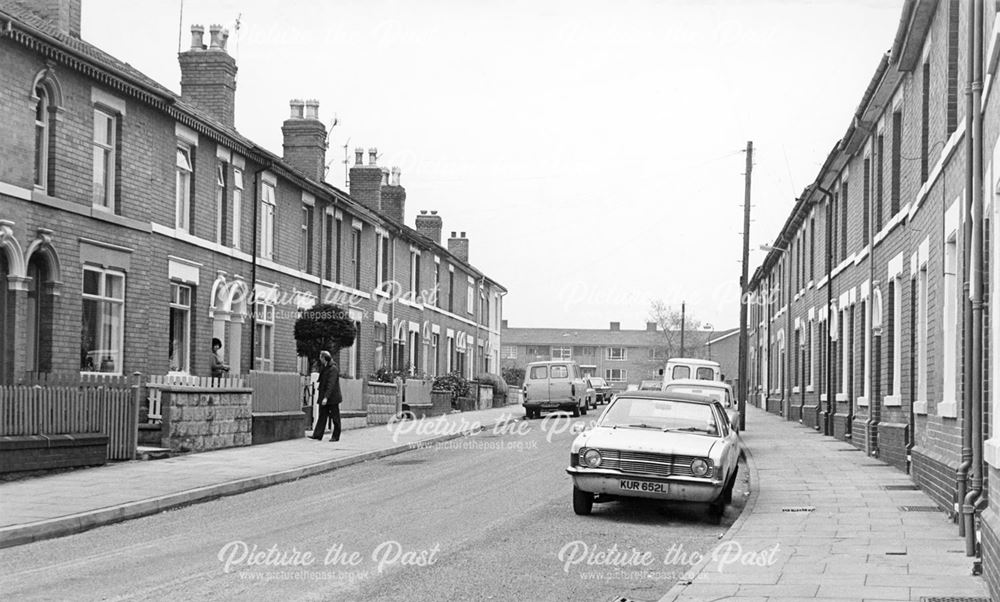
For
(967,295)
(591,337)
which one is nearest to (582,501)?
(967,295)

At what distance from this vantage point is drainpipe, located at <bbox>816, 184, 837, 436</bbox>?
93.1 feet

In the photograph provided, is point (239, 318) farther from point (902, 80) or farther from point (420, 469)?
point (902, 80)

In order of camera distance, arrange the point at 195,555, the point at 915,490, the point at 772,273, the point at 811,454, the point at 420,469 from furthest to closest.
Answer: the point at 772,273 < the point at 811,454 < the point at 420,469 < the point at 915,490 < the point at 195,555

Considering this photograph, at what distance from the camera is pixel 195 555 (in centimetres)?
998

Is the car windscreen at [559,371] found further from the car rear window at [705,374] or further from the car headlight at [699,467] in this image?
the car headlight at [699,467]

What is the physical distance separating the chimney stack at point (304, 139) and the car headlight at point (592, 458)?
22452mm

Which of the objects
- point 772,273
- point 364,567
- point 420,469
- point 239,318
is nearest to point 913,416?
point 420,469

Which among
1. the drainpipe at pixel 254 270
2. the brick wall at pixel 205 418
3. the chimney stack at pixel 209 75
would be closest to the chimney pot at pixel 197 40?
the chimney stack at pixel 209 75

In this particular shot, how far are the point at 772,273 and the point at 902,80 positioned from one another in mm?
32984

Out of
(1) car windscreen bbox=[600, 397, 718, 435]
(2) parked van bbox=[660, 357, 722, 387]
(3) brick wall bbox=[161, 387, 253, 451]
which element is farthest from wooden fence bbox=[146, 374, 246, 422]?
(2) parked van bbox=[660, 357, 722, 387]

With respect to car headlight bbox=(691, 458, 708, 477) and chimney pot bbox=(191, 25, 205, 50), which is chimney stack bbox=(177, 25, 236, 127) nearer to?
chimney pot bbox=(191, 25, 205, 50)

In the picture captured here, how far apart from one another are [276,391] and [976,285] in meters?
16.0

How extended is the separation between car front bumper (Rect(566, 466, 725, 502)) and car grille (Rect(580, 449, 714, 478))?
6cm

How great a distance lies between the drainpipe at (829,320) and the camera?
2839 centimetres
